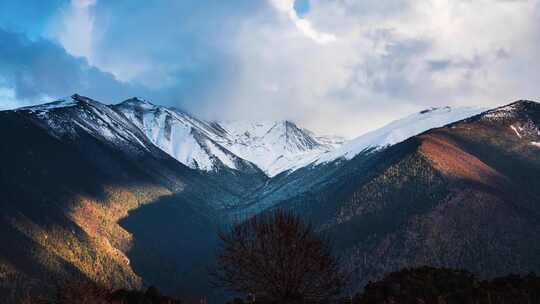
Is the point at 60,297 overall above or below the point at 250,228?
below

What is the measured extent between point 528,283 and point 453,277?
5.42 metres

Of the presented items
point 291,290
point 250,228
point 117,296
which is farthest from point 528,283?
point 117,296

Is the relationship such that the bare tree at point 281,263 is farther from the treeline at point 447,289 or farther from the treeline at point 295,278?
the treeline at point 447,289

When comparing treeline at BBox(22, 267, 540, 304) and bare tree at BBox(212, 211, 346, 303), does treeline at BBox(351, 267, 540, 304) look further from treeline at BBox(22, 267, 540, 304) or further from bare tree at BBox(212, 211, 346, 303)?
bare tree at BBox(212, 211, 346, 303)

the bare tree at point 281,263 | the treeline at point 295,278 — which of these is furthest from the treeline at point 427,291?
the bare tree at point 281,263

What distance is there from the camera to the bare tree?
4725 cm

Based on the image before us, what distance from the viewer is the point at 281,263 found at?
4750 cm

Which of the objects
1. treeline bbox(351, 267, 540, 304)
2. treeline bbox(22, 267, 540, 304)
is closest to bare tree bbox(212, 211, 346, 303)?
treeline bbox(22, 267, 540, 304)

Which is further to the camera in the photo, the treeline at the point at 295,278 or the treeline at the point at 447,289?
the treeline at the point at 295,278

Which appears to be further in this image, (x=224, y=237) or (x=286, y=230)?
(x=224, y=237)

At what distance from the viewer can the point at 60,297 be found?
4703 cm

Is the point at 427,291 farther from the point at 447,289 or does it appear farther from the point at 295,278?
the point at 295,278

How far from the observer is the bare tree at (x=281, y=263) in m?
47.2

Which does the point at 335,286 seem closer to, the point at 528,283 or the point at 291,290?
the point at 291,290
